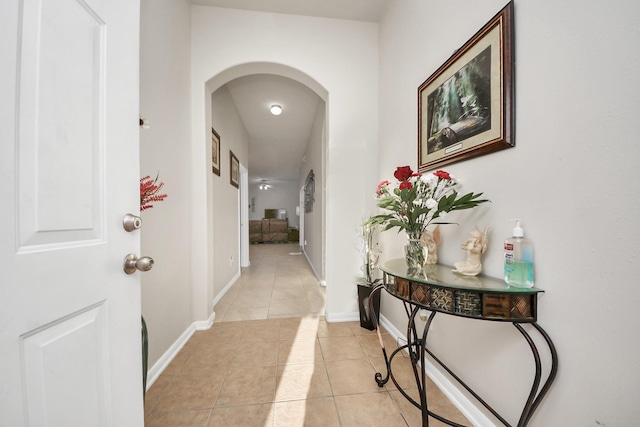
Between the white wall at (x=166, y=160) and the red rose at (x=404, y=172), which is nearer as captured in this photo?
the red rose at (x=404, y=172)

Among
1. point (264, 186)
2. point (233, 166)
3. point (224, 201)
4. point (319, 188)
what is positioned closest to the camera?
point (224, 201)

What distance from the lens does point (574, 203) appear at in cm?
72

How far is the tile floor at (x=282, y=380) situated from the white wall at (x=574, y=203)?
549 millimetres

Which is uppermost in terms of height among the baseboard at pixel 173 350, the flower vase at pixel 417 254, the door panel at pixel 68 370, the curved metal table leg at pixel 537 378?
the flower vase at pixel 417 254

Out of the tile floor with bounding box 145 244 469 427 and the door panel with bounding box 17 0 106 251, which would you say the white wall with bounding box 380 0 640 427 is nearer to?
the tile floor with bounding box 145 244 469 427

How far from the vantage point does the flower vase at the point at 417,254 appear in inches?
41.9

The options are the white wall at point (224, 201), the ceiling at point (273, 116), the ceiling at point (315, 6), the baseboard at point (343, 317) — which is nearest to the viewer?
the ceiling at point (315, 6)

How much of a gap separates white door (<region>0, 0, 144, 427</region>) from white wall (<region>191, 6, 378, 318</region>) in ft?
4.39

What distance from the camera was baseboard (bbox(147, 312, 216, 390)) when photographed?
138 cm

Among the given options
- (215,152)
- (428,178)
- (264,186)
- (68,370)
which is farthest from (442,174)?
(264,186)

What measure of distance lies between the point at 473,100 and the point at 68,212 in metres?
1.55

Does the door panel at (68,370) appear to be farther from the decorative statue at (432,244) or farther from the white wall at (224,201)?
the white wall at (224,201)

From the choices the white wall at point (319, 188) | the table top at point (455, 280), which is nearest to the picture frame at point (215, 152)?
the white wall at point (319, 188)

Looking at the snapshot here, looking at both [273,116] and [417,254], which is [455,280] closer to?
[417,254]
